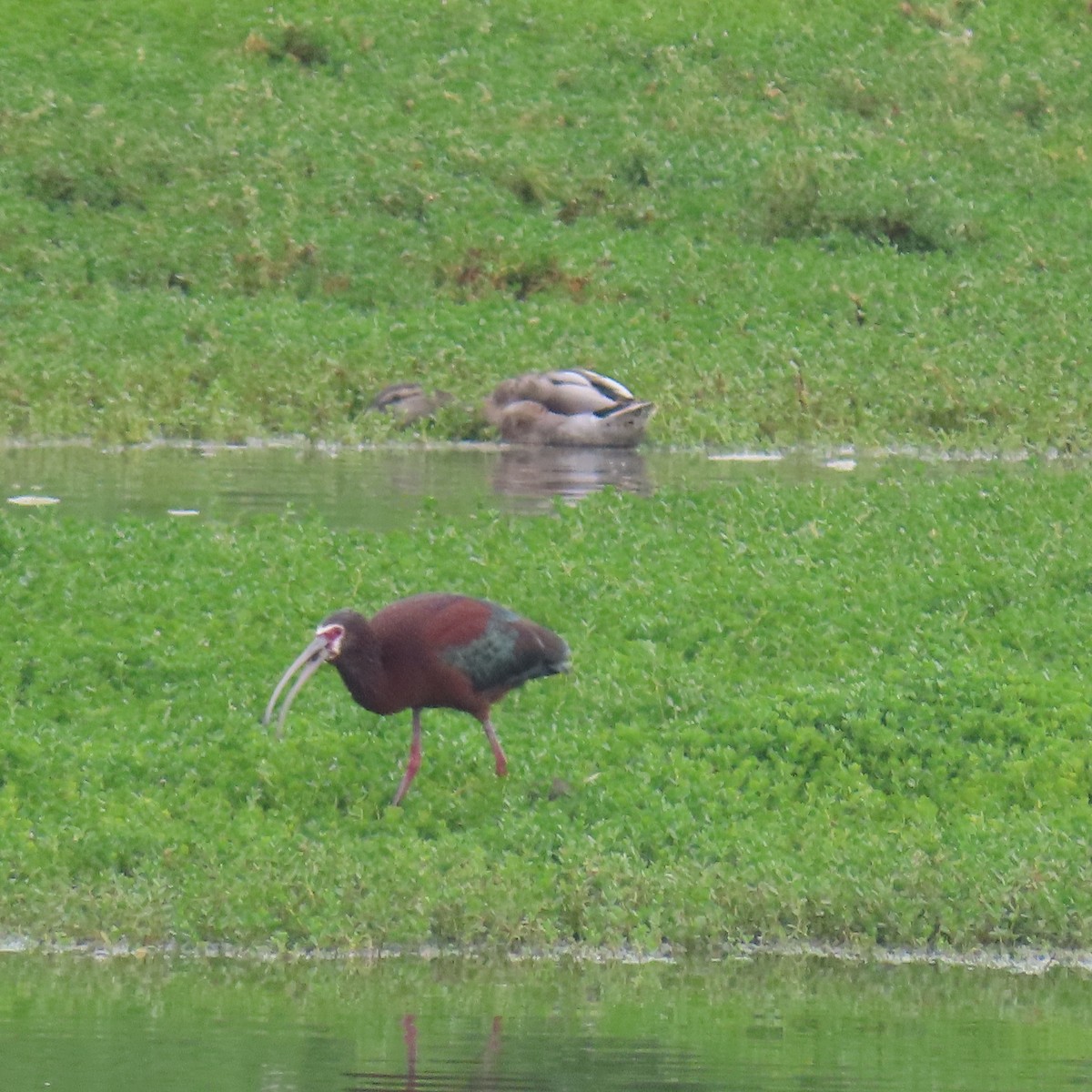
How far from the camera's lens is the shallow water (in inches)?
651

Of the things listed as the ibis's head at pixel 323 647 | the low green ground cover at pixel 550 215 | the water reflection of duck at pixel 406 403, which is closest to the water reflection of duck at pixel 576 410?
the low green ground cover at pixel 550 215

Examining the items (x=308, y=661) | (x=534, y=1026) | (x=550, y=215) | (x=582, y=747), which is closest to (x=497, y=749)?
(x=582, y=747)

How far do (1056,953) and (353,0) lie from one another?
81.8 ft

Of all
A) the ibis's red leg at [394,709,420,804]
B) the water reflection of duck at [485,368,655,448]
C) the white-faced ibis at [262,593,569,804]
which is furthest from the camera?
the water reflection of duck at [485,368,655,448]

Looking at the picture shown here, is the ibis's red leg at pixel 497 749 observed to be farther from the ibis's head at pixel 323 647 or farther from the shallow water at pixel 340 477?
the shallow water at pixel 340 477

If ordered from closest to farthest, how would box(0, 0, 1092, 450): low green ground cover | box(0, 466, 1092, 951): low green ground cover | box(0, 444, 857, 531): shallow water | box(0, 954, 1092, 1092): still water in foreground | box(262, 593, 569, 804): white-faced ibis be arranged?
box(0, 954, 1092, 1092): still water in foreground
box(0, 466, 1092, 951): low green ground cover
box(262, 593, 569, 804): white-faced ibis
box(0, 444, 857, 531): shallow water
box(0, 0, 1092, 450): low green ground cover

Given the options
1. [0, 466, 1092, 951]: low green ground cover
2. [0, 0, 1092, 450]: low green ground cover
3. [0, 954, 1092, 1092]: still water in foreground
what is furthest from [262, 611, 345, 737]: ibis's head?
[0, 0, 1092, 450]: low green ground cover

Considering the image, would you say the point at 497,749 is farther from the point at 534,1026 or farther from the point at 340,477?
the point at 340,477

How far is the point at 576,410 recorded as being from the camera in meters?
21.8

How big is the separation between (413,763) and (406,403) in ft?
39.2

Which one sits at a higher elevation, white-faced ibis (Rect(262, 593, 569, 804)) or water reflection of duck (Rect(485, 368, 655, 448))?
white-faced ibis (Rect(262, 593, 569, 804))

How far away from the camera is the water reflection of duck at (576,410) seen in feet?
71.1

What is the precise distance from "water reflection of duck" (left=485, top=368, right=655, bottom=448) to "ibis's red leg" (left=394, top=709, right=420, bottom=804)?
37.8ft

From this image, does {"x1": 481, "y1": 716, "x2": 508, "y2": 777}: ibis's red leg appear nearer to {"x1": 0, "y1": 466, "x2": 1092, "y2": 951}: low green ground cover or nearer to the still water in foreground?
{"x1": 0, "y1": 466, "x2": 1092, "y2": 951}: low green ground cover
